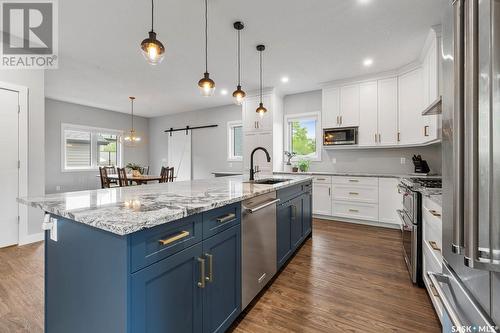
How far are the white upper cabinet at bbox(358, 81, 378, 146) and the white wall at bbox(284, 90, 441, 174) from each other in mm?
389

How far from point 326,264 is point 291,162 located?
3.14 metres

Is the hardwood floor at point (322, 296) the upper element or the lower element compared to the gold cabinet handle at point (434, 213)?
lower

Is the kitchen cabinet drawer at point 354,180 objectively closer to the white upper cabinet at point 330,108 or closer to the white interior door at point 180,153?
the white upper cabinet at point 330,108

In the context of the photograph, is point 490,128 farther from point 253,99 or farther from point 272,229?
point 253,99

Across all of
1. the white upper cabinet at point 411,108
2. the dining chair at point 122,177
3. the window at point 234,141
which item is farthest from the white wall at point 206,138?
the white upper cabinet at point 411,108

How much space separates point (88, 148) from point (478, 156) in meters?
8.09

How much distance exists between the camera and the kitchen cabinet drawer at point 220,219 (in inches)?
51.1

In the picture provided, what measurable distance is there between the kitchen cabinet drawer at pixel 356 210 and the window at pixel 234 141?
3073 millimetres

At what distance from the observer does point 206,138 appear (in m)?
6.97

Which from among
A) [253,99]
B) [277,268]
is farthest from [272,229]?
[253,99]

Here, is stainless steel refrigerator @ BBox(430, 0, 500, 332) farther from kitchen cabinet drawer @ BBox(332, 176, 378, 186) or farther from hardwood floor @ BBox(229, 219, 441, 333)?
kitchen cabinet drawer @ BBox(332, 176, 378, 186)

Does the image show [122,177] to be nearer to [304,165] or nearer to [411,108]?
[304,165]

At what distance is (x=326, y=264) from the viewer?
259 centimetres

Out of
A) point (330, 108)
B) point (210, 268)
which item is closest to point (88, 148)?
point (330, 108)
